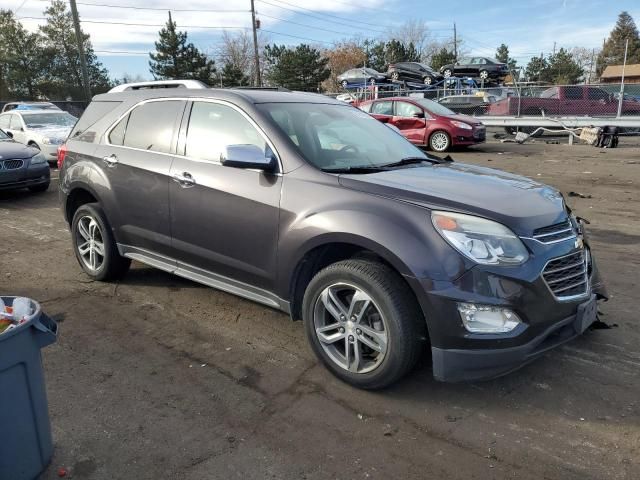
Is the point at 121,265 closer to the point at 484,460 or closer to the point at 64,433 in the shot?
the point at 64,433

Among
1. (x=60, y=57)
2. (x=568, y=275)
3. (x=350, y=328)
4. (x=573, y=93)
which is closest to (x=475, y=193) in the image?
(x=568, y=275)

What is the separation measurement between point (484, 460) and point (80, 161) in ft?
14.0

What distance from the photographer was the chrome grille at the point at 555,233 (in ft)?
9.66

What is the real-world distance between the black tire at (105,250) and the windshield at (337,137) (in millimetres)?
2002

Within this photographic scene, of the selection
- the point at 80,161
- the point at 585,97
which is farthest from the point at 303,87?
the point at 80,161

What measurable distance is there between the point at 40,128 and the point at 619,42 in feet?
298

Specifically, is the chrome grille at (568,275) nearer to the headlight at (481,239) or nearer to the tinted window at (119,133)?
the headlight at (481,239)

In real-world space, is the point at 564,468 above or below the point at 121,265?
below

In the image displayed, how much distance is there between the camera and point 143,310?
446 centimetres

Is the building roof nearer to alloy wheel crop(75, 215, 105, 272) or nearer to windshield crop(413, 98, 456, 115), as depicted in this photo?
windshield crop(413, 98, 456, 115)

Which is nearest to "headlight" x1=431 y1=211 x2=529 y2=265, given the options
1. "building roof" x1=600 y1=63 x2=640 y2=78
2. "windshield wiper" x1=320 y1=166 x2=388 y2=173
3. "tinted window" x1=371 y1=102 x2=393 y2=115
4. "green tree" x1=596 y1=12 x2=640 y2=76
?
"windshield wiper" x1=320 y1=166 x2=388 y2=173

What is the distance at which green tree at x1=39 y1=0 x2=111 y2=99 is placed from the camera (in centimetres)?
5500

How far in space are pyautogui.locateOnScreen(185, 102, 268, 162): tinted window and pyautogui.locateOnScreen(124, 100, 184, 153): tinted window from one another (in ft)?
0.78

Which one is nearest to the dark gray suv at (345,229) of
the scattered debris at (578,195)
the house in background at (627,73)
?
the scattered debris at (578,195)
